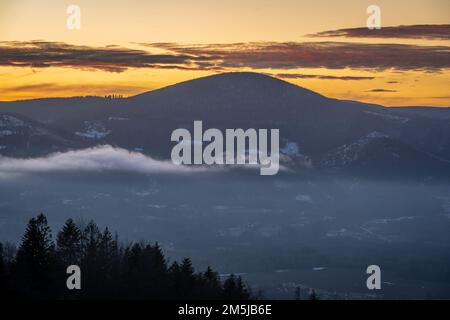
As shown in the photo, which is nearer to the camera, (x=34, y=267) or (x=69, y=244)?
(x=34, y=267)

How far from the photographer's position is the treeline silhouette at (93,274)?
113125mm

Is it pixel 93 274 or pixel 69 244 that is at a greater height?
pixel 69 244

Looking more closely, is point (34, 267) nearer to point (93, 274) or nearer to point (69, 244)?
point (93, 274)

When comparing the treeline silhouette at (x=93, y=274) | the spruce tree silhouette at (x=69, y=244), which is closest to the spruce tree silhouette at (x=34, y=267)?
the treeline silhouette at (x=93, y=274)

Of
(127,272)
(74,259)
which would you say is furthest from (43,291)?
(74,259)

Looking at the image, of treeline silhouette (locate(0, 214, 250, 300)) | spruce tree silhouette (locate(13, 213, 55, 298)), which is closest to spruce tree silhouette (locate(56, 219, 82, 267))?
treeline silhouette (locate(0, 214, 250, 300))

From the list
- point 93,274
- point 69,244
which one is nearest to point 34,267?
point 93,274

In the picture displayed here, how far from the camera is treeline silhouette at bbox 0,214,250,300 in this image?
371ft

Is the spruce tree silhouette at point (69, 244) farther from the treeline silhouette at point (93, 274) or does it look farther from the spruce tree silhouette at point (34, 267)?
the spruce tree silhouette at point (34, 267)

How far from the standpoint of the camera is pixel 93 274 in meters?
130

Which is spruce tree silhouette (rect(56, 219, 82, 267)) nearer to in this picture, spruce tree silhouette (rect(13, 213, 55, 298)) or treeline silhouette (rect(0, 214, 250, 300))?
treeline silhouette (rect(0, 214, 250, 300))

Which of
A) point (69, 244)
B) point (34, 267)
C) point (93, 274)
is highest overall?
point (69, 244)
